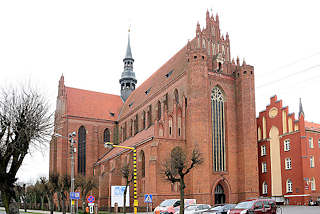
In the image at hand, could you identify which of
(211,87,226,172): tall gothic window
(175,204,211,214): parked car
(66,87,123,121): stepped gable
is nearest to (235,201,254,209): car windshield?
(175,204,211,214): parked car

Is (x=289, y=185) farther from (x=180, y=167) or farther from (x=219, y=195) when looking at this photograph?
(x=180, y=167)

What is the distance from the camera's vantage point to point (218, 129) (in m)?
44.0

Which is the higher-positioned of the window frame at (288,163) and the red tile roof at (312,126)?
the red tile roof at (312,126)

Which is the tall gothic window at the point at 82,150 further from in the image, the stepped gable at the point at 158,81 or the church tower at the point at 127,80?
the church tower at the point at 127,80

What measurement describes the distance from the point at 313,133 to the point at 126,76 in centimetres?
4198

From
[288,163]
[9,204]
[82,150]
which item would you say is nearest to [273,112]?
[288,163]

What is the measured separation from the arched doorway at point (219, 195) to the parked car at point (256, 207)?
19.5 metres

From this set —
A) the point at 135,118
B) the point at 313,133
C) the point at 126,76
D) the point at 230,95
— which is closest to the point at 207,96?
the point at 230,95

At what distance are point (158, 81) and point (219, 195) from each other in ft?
64.5

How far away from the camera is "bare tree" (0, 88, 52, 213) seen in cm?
2020

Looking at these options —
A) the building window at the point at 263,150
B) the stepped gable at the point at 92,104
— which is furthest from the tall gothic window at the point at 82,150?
the building window at the point at 263,150

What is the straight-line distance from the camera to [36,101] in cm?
2214

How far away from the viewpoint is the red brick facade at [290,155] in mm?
41297

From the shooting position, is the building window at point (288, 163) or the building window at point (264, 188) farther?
the building window at point (264, 188)
